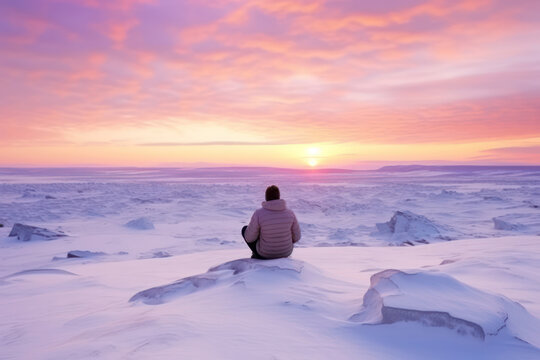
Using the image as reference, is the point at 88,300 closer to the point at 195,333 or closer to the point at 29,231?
the point at 195,333

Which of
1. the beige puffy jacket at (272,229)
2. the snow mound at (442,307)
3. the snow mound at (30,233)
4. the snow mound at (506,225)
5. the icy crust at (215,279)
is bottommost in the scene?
the snow mound at (506,225)

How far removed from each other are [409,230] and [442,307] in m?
9.34

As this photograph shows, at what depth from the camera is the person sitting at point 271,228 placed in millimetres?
4863

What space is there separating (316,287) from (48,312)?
2.90 m

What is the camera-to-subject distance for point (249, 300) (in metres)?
3.56

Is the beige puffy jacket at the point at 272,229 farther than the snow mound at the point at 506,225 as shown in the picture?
No

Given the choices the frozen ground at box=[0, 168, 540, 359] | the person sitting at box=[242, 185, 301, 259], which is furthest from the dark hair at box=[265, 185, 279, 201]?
the frozen ground at box=[0, 168, 540, 359]

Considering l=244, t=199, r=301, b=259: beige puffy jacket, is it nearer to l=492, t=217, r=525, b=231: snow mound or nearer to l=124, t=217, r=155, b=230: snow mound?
l=124, t=217, r=155, b=230: snow mound

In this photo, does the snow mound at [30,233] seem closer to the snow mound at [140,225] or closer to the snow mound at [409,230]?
the snow mound at [140,225]

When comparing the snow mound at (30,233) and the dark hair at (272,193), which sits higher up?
the dark hair at (272,193)

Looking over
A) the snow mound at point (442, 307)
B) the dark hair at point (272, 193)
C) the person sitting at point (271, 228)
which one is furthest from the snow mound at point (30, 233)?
the snow mound at point (442, 307)

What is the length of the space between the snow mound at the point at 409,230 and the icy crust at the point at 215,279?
7.34 metres

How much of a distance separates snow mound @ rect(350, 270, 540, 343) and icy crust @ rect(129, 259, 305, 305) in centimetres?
117

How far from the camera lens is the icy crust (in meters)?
4.17
